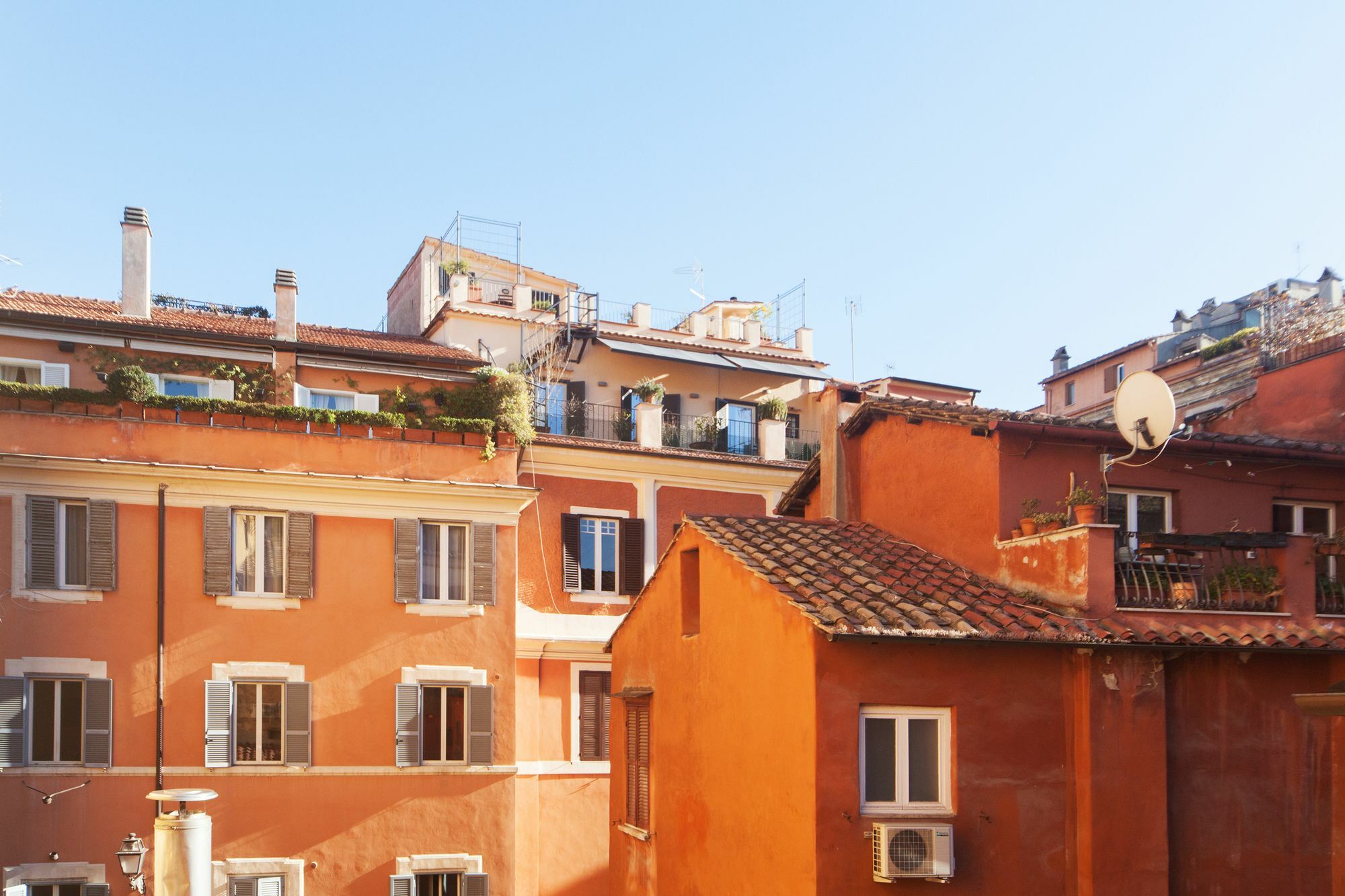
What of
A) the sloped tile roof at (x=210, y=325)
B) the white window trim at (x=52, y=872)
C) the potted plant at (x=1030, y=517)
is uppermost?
the sloped tile roof at (x=210, y=325)

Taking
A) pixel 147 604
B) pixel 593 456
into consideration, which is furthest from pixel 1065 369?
pixel 147 604

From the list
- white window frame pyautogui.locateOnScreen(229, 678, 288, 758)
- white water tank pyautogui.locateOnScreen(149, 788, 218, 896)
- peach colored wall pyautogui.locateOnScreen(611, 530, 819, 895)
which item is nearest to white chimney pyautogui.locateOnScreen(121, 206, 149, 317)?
white window frame pyautogui.locateOnScreen(229, 678, 288, 758)

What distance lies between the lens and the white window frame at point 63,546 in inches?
751

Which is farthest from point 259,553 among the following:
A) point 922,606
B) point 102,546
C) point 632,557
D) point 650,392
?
point 922,606

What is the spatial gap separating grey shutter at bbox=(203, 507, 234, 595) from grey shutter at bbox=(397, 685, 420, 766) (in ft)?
10.8

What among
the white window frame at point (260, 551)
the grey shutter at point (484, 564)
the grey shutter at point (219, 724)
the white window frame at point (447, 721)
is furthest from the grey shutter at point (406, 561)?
the grey shutter at point (219, 724)

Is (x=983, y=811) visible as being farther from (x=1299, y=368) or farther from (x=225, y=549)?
(x=225, y=549)

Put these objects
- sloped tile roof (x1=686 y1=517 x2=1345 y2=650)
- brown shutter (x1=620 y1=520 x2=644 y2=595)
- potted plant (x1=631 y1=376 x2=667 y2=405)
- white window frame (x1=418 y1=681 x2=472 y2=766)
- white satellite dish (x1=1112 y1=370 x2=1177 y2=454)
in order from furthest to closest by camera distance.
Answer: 1. potted plant (x1=631 y1=376 x2=667 y2=405)
2. brown shutter (x1=620 y1=520 x2=644 y2=595)
3. white window frame (x1=418 y1=681 x2=472 y2=766)
4. white satellite dish (x1=1112 y1=370 x2=1177 y2=454)
5. sloped tile roof (x1=686 y1=517 x2=1345 y2=650)

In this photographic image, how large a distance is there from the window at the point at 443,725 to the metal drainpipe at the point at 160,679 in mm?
4084

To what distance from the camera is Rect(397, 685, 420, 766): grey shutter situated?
796 inches

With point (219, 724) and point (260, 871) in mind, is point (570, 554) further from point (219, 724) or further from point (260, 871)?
point (260, 871)

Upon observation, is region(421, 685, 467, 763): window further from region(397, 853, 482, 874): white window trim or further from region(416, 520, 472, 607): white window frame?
region(397, 853, 482, 874): white window trim

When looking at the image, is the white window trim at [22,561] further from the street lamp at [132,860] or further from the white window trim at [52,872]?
the street lamp at [132,860]

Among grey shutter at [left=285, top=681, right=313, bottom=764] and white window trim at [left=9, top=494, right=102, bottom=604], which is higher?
white window trim at [left=9, top=494, right=102, bottom=604]
